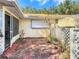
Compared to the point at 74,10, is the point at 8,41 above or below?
below

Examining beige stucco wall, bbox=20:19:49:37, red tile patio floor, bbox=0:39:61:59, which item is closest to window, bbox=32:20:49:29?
A: beige stucco wall, bbox=20:19:49:37

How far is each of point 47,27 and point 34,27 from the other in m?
1.49

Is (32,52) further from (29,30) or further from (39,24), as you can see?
(39,24)

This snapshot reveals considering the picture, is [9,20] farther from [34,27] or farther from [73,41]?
[34,27]

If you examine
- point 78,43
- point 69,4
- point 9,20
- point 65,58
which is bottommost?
point 65,58

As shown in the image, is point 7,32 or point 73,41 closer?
point 73,41

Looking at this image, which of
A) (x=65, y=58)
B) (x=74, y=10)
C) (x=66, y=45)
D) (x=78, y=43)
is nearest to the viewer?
(x=78, y=43)

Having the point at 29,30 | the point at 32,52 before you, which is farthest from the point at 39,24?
the point at 32,52

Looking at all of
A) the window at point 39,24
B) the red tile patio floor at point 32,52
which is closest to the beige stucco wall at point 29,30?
the window at point 39,24

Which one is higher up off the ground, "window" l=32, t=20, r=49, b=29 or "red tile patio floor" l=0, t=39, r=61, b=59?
"window" l=32, t=20, r=49, b=29

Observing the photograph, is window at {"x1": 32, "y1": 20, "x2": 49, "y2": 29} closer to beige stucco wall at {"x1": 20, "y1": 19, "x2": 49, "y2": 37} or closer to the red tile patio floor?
beige stucco wall at {"x1": 20, "y1": 19, "x2": 49, "y2": 37}

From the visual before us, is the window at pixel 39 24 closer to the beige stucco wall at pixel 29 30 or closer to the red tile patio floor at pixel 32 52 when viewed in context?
the beige stucco wall at pixel 29 30

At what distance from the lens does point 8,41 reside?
13.7m

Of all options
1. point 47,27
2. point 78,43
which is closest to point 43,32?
point 47,27
